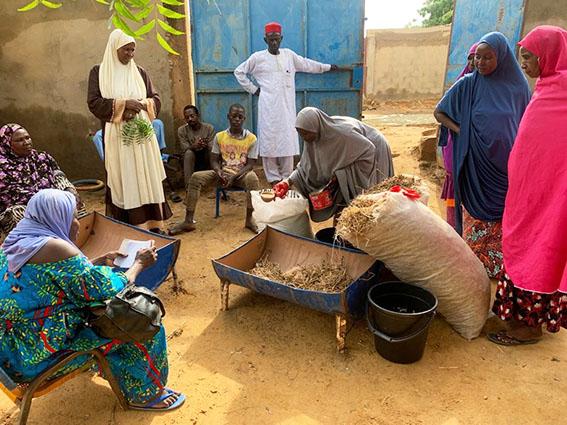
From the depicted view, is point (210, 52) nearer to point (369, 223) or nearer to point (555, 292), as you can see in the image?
point (369, 223)

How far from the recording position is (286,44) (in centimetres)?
659

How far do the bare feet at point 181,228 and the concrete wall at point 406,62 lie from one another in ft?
43.8

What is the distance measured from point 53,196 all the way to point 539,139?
2.76 m

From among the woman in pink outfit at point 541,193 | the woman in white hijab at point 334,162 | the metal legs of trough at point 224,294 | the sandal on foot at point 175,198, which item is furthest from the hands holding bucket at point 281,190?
the sandal on foot at point 175,198

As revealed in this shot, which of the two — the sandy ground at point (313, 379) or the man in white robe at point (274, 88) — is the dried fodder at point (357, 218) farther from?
the man in white robe at point (274, 88)

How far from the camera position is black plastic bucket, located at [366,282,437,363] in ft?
9.25

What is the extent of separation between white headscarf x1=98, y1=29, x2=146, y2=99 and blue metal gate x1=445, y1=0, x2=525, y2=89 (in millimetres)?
4164

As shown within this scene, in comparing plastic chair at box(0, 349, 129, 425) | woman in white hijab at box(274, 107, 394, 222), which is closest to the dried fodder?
woman in white hijab at box(274, 107, 394, 222)

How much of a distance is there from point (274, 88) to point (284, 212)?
251 centimetres

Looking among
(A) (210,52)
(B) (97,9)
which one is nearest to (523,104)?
(A) (210,52)

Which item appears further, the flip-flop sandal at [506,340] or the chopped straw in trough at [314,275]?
the chopped straw in trough at [314,275]

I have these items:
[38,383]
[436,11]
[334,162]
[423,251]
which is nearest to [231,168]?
[334,162]

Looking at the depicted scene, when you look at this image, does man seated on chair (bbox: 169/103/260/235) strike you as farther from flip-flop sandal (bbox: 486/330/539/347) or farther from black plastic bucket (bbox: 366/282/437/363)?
flip-flop sandal (bbox: 486/330/539/347)

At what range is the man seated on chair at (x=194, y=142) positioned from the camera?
19.6 feet
